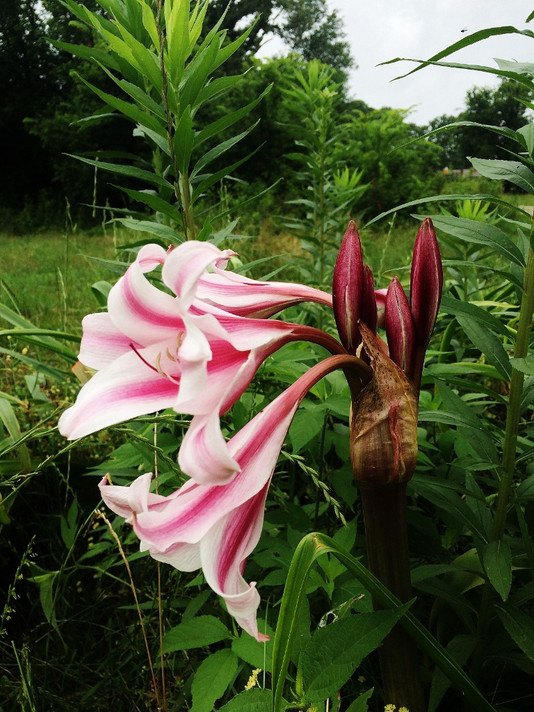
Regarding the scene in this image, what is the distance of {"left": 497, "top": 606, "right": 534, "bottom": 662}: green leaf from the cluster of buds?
1.17 ft

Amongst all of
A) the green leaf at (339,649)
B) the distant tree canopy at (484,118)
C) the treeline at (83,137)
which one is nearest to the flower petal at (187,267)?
the green leaf at (339,649)

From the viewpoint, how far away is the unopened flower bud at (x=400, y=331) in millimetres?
649

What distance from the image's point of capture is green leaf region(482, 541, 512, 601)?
30.8 inches

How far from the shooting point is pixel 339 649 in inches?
25.5

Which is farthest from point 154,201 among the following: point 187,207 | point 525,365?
point 525,365

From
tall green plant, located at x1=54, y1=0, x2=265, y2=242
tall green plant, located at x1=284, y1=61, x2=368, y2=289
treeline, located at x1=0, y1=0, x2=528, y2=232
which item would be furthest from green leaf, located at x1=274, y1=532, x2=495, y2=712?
treeline, located at x1=0, y1=0, x2=528, y2=232

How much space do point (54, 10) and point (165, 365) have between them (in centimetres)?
1239

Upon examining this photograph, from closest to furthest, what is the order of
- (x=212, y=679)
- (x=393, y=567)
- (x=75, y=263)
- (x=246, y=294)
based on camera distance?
(x=246, y=294) → (x=393, y=567) → (x=212, y=679) → (x=75, y=263)

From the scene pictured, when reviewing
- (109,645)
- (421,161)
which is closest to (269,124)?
(421,161)

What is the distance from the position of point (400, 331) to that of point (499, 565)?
399mm

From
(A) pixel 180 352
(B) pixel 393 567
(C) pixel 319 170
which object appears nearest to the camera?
(A) pixel 180 352

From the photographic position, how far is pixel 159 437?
123 cm

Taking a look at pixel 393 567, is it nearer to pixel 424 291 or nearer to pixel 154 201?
pixel 424 291

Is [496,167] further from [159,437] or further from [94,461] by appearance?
[94,461]
